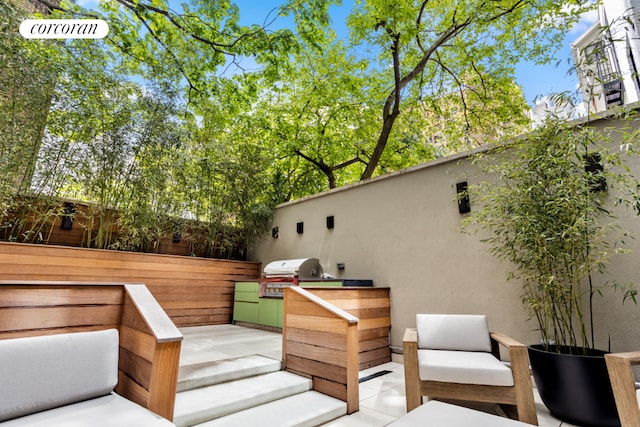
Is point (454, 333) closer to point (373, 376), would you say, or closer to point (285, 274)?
point (373, 376)

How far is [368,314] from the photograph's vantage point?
12.0ft

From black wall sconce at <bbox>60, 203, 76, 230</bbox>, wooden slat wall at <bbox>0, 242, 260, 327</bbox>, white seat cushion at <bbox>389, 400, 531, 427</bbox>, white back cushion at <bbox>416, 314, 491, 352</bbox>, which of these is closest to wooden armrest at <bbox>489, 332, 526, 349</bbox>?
white back cushion at <bbox>416, 314, 491, 352</bbox>

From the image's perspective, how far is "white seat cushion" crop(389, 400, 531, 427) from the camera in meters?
1.26

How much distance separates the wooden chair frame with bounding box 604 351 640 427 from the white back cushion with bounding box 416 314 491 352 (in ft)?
3.36

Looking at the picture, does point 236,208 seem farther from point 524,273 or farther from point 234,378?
point 524,273

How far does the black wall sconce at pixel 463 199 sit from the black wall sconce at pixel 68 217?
536 cm

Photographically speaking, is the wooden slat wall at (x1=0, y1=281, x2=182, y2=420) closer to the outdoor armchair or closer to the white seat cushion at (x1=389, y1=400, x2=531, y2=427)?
the white seat cushion at (x1=389, y1=400, x2=531, y2=427)

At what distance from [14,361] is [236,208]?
15.0ft

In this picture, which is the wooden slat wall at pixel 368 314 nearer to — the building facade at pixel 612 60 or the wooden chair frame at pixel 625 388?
the wooden chair frame at pixel 625 388

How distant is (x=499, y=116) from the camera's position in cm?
643

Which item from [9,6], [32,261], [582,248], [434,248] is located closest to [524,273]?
[582,248]

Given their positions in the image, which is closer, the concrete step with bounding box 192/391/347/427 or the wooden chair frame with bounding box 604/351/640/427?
the wooden chair frame with bounding box 604/351/640/427

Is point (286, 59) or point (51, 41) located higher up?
point (286, 59)

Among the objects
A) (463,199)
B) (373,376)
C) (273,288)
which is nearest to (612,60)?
(463,199)
